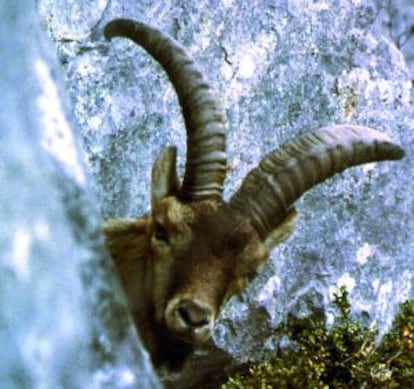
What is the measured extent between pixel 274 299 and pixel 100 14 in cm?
172

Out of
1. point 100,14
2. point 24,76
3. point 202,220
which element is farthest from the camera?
point 100,14

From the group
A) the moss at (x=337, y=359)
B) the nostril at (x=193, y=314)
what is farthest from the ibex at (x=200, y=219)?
the moss at (x=337, y=359)

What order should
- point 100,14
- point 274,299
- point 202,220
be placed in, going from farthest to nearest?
point 274,299, point 100,14, point 202,220

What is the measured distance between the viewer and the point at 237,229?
5.05 meters

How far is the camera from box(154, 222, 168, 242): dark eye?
16.6 feet

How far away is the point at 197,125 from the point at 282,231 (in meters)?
0.52

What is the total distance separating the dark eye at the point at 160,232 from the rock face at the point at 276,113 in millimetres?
1485

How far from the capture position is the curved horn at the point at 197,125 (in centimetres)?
516

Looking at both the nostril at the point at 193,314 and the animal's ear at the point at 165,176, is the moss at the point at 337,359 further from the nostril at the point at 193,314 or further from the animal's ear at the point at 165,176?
the nostril at the point at 193,314

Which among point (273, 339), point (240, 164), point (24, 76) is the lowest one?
point (273, 339)

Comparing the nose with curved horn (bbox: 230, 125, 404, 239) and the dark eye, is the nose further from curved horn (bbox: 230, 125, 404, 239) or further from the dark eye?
curved horn (bbox: 230, 125, 404, 239)

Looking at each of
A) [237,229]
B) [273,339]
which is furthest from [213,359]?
[237,229]

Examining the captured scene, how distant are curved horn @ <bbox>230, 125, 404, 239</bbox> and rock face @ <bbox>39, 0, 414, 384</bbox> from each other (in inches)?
57.5

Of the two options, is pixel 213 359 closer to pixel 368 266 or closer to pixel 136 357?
pixel 368 266
